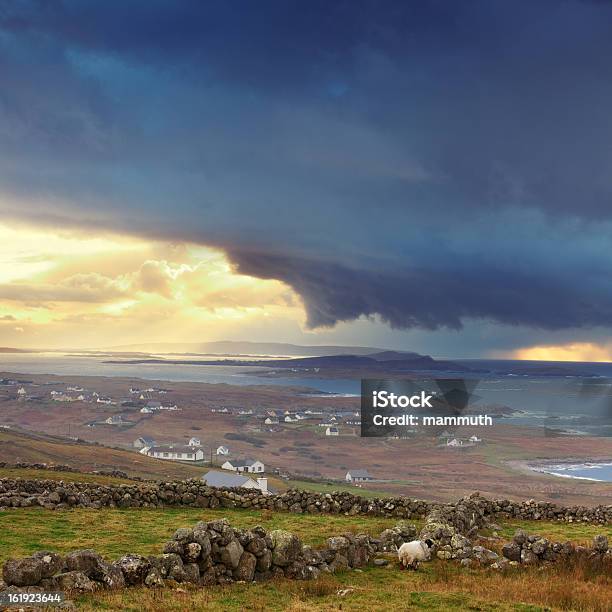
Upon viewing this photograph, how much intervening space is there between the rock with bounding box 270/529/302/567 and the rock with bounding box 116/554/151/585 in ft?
12.5

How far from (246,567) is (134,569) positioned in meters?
3.16

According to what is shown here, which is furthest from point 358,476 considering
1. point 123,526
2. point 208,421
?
point 123,526

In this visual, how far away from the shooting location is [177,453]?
338 feet

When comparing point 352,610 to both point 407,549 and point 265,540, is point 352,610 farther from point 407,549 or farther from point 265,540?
point 407,549

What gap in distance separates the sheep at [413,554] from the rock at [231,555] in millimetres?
6002

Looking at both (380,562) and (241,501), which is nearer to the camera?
(380,562)

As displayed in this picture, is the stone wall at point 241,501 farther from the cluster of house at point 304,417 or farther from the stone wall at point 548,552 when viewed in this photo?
the cluster of house at point 304,417

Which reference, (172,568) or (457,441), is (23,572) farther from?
(457,441)

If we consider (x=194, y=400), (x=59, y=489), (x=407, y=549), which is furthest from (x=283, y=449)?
(x=407, y=549)

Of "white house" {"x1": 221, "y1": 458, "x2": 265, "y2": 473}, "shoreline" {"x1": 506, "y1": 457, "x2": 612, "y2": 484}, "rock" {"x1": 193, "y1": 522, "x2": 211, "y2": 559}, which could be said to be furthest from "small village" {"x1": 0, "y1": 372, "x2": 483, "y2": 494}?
"rock" {"x1": 193, "y1": 522, "x2": 211, "y2": 559}

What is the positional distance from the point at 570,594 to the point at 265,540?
26.5 ft

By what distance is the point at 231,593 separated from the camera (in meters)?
14.8

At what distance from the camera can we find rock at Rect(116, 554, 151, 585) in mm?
14234

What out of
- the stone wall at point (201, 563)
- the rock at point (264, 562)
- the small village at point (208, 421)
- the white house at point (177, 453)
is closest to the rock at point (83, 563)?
the stone wall at point (201, 563)
